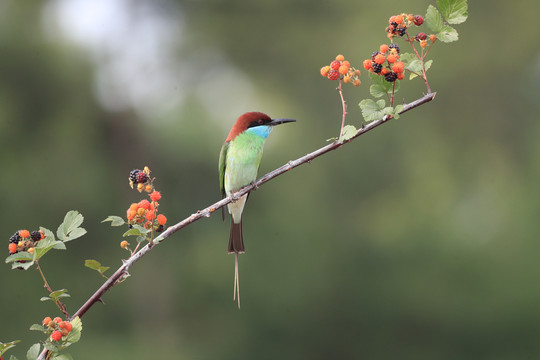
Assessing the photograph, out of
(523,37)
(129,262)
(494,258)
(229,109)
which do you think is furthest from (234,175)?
(523,37)

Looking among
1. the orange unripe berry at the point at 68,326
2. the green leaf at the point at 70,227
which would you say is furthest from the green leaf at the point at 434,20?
→ the orange unripe berry at the point at 68,326

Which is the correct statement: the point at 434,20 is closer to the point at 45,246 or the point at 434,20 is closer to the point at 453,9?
the point at 453,9

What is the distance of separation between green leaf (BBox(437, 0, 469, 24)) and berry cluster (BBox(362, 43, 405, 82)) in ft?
0.47

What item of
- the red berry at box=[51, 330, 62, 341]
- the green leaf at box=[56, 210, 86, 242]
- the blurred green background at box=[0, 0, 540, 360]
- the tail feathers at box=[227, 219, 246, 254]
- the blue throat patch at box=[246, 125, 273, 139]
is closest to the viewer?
the red berry at box=[51, 330, 62, 341]

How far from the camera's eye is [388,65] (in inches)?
55.8

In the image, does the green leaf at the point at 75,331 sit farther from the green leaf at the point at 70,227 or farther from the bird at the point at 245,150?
the bird at the point at 245,150

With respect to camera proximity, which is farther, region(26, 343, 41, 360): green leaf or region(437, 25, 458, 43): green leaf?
region(437, 25, 458, 43): green leaf

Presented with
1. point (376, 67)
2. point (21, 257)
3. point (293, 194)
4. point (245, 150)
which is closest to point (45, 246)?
point (21, 257)

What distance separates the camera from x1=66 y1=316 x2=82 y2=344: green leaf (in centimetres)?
122

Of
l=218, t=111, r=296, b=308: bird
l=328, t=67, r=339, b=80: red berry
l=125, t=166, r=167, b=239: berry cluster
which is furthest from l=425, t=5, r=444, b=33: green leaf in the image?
l=218, t=111, r=296, b=308: bird

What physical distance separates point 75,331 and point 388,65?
2.80ft

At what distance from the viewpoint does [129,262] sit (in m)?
1.25

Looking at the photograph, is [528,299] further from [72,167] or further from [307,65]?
[72,167]

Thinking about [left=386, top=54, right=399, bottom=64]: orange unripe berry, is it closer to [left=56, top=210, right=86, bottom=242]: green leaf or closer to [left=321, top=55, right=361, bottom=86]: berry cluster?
[left=321, top=55, right=361, bottom=86]: berry cluster
